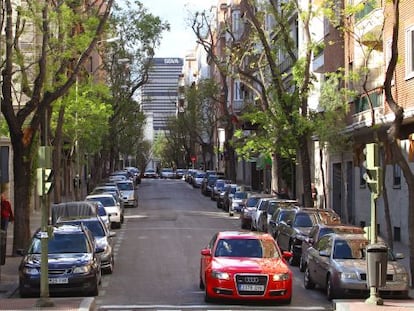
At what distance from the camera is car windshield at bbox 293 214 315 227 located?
25902 mm

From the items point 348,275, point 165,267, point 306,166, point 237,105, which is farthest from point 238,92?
point 348,275

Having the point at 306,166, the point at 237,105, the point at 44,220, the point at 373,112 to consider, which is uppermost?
the point at 237,105

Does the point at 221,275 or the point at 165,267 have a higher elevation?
the point at 221,275

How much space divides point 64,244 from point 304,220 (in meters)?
9.58

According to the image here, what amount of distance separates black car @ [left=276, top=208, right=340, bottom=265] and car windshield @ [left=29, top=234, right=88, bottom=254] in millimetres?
7513

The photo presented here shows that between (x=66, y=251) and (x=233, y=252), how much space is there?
4.08 m

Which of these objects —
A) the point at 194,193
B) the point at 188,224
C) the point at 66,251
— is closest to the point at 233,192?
the point at 188,224

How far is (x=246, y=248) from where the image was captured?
17.7m

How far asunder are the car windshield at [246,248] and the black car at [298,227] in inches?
246

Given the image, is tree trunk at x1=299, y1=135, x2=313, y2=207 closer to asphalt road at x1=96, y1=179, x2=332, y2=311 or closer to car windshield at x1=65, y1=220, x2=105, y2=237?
asphalt road at x1=96, y1=179, x2=332, y2=311

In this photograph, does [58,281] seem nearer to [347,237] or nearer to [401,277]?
[347,237]

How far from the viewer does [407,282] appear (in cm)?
1736

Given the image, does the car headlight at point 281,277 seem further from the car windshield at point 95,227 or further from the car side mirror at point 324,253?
the car windshield at point 95,227

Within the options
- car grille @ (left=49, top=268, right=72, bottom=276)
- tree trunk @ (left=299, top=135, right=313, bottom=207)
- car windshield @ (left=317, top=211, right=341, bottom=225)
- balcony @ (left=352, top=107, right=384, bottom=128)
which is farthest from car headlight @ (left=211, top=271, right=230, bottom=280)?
tree trunk @ (left=299, top=135, right=313, bottom=207)
